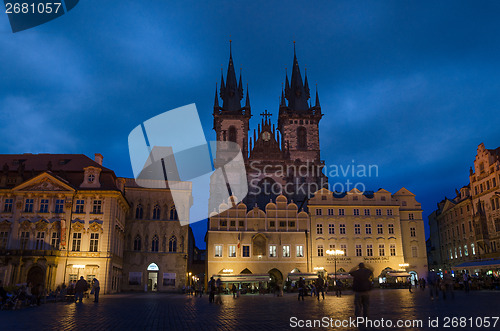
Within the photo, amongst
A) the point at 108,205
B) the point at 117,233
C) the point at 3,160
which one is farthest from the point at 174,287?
the point at 3,160

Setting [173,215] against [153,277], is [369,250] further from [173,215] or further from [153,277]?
[153,277]

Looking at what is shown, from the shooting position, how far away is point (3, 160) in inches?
2076

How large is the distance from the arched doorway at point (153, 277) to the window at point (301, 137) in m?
40.9

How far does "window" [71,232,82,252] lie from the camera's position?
46.1 metres

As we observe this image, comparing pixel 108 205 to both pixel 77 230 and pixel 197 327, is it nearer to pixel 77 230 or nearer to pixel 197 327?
pixel 77 230

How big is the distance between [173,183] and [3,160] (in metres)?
19.4

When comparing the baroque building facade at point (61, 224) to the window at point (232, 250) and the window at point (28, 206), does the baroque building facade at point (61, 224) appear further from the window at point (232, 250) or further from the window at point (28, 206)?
the window at point (232, 250)

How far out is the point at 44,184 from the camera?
155 ft

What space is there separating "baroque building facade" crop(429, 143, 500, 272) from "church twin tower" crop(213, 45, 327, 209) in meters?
22.1

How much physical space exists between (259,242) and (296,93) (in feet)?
143

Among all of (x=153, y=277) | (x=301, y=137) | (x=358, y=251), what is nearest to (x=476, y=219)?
(x=358, y=251)

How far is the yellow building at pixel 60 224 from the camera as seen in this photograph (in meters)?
44.1

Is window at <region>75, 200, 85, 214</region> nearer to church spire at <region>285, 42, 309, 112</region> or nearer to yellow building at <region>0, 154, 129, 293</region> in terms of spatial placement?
yellow building at <region>0, 154, 129, 293</region>

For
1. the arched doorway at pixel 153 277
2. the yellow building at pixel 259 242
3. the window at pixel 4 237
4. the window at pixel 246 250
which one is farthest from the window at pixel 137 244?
the window at pixel 4 237
